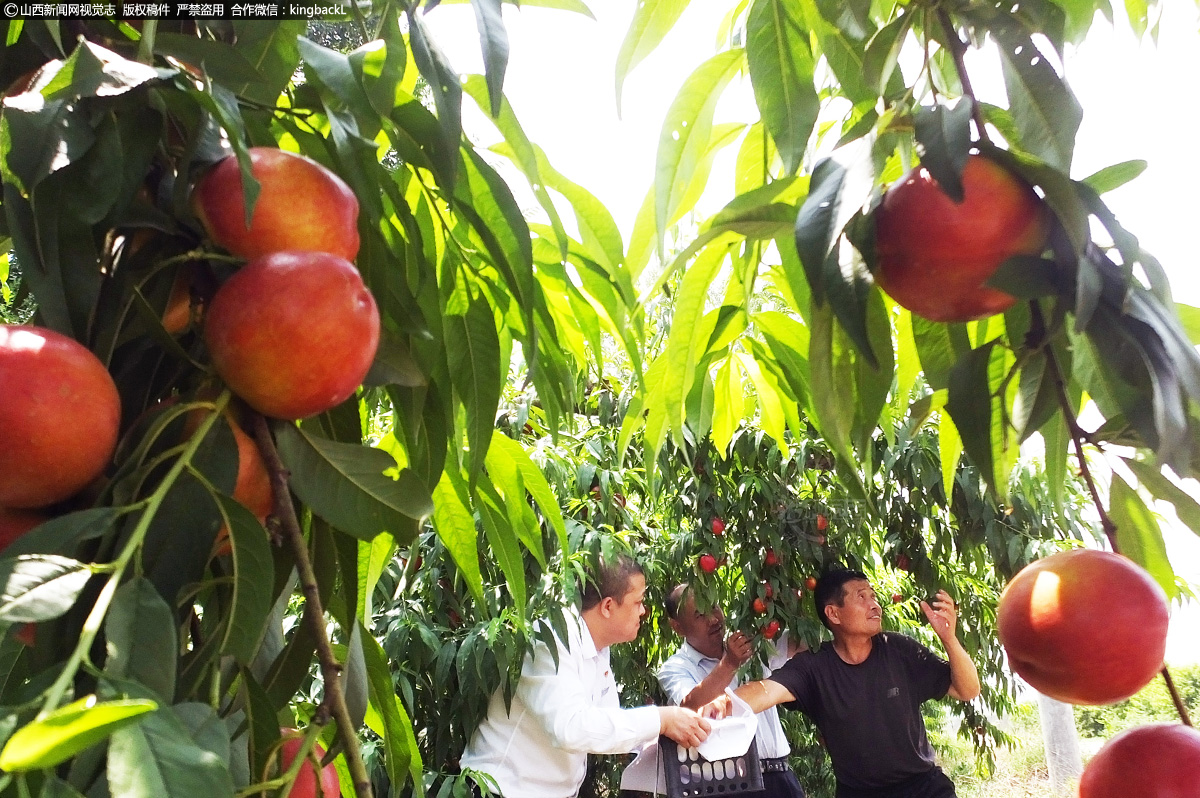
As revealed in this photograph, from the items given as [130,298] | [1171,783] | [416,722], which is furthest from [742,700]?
[130,298]

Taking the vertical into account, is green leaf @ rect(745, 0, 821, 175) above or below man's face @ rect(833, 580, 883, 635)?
above

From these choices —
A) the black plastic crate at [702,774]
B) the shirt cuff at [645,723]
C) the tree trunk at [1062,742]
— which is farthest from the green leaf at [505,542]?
the tree trunk at [1062,742]

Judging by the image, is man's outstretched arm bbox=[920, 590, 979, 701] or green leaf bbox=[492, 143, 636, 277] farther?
man's outstretched arm bbox=[920, 590, 979, 701]

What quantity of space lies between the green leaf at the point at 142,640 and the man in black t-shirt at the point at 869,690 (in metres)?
2.37

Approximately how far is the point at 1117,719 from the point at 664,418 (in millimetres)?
7384

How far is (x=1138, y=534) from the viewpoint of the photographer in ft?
1.52

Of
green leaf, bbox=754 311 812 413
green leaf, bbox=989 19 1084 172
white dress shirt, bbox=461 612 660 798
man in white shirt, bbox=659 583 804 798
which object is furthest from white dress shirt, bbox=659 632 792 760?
green leaf, bbox=989 19 1084 172

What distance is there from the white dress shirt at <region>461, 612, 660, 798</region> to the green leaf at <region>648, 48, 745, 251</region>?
5.18 feet

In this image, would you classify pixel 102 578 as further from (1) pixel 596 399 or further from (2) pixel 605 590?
(1) pixel 596 399

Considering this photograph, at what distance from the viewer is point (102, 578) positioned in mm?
275

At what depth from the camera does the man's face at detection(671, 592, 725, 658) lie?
109 inches

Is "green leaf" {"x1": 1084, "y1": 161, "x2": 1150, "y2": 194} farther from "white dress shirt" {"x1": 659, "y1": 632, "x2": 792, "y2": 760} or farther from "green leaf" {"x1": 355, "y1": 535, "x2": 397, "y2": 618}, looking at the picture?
"white dress shirt" {"x1": 659, "y1": 632, "x2": 792, "y2": 760}

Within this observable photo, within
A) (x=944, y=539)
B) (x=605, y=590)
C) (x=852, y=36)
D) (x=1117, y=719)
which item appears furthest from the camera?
(x=1117, y=719)

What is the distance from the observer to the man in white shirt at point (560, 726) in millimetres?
2043
